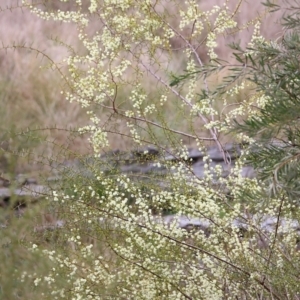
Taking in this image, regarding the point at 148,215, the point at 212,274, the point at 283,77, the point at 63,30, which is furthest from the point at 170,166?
the point at 63,30

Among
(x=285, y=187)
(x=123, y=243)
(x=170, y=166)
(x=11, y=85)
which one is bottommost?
(x=285, y=187)

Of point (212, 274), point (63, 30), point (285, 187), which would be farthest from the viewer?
point (63, 30)

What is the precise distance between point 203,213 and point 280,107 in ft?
2.76

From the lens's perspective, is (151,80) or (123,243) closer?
(123,243)

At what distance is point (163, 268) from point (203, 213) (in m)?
0.25

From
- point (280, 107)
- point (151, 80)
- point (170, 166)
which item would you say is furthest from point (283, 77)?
point (151, 80)

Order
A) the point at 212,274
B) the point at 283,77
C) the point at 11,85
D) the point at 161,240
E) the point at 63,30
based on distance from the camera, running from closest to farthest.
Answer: the point at 283,77 → the point at 161,240 → the point at 212,274 → the point at 11,85 → the point at 63,30

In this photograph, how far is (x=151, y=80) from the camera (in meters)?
6.65

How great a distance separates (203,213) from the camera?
89.4 inches

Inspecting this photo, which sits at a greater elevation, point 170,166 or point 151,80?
point 151,80

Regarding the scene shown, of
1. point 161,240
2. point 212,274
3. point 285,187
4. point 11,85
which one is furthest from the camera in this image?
point 11,85

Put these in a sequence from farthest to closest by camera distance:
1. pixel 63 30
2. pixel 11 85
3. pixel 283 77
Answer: pixel 63 30 → pixel 11 85 → pixel 283 77

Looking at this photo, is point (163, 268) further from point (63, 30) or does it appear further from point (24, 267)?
point (63, 30)

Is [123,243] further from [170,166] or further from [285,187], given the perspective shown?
[285,187]
